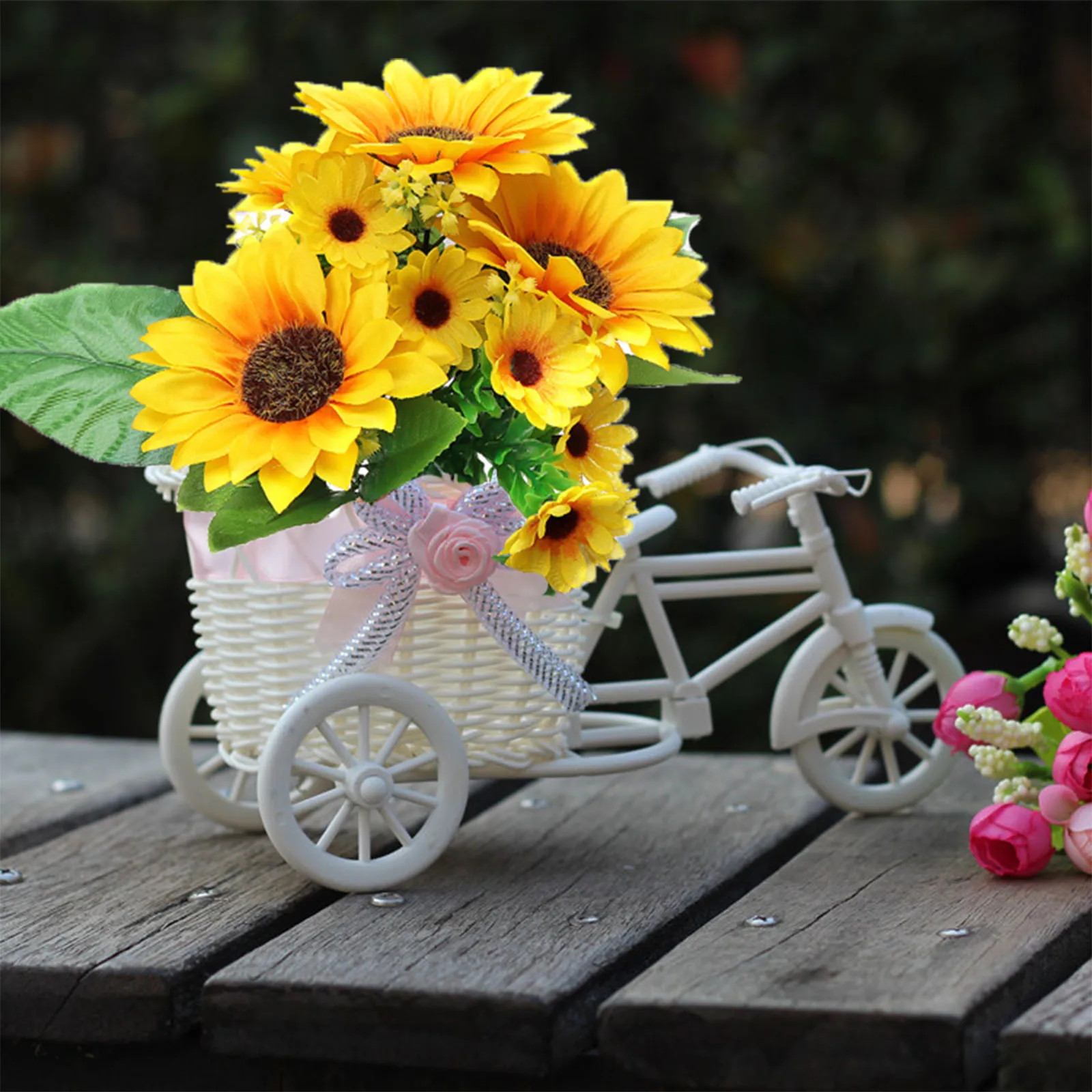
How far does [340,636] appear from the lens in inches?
42.5

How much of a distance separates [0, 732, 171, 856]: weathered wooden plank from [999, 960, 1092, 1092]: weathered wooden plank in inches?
29.9

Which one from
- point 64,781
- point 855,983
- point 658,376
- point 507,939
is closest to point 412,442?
point 658,376

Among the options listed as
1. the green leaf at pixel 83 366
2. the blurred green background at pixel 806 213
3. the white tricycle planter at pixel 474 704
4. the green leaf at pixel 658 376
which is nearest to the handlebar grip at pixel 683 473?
the white tricycle planter at pixel 474 704

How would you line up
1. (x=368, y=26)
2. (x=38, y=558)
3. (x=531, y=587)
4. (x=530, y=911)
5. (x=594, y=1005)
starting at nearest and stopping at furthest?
(x=594, y=1005) < (x=530, y=911) < (x=531, y=587) < (x=368, y=26) < (x=38, y=558)

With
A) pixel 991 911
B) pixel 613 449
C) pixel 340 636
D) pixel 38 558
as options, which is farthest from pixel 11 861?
pixel 38 558

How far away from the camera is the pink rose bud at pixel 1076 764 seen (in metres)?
1.01

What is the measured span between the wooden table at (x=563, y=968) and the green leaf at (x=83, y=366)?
0.29 metres

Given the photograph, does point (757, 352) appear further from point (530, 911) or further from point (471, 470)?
point (530, 911)

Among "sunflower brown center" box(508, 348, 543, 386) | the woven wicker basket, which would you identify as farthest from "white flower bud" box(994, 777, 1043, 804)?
"sunflower brown center" box(508, 348, 543, 386)

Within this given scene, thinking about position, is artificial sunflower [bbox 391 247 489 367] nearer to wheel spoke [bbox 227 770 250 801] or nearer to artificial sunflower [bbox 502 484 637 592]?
artificial sunflower [bbox 502 484 637 592]

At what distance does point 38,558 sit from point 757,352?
40.2 inches

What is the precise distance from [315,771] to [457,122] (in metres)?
0.42

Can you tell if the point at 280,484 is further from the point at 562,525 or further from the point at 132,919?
the point at 132,919

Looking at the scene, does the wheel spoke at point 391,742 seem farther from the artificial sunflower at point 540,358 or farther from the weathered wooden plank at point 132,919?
the artificial sunflower at point 540,358
